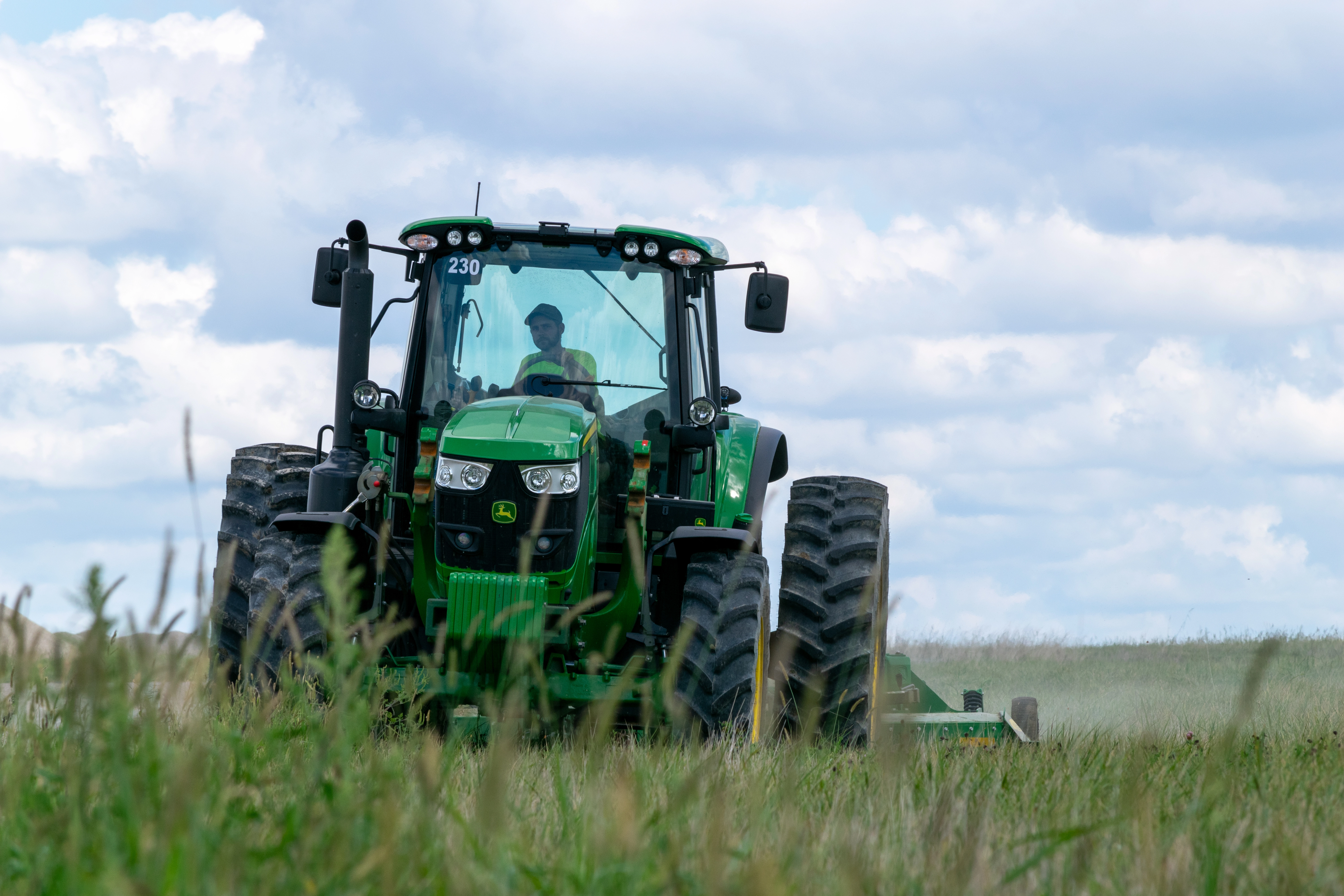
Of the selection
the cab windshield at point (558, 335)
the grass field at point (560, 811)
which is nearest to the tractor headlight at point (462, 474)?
the cab windshield at point (558, 335)

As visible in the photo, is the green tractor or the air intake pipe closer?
the green tractor

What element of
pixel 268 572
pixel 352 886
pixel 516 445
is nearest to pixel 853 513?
pixel 516 445

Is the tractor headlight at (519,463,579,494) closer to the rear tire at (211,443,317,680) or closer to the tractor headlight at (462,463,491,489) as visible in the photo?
the tractor headlight at (462,463,491,489)

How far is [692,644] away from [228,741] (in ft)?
12.0

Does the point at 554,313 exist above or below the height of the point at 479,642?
above

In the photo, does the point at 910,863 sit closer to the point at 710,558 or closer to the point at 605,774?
the point at 605,774

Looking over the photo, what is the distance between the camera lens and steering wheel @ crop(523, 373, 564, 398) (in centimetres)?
695

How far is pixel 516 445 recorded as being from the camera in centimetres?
608

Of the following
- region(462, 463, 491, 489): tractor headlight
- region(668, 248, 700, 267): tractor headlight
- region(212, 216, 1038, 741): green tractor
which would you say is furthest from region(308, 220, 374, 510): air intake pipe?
region(668, 248, 700, 267): tractor headlight

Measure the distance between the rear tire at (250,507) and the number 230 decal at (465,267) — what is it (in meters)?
1.51

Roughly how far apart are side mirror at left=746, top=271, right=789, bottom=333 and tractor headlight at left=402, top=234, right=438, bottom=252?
1.69 m

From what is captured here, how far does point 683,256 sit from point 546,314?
2.57ft

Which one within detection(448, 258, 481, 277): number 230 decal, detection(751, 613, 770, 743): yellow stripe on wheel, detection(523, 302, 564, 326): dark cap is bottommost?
detection(751, 613, 770, 743): yellow stripe on wheel

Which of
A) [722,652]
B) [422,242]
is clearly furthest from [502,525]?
[422,242]
